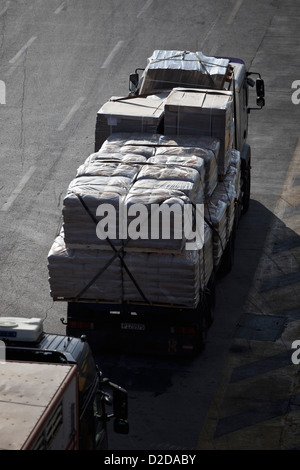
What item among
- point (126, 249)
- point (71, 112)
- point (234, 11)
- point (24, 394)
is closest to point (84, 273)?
point (126, 249)

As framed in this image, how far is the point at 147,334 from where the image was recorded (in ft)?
65.8

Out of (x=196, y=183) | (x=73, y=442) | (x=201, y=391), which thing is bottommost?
(x=201, y=391)

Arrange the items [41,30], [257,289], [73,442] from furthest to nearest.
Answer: [41,30] → [257,289] → [73,442]

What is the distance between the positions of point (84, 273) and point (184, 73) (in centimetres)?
741

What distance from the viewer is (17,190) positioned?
2817 cm

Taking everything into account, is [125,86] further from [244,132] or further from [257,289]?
[257,289]

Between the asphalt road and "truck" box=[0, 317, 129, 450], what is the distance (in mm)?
3315

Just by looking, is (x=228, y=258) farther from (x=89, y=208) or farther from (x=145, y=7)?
(x=145, y=7)

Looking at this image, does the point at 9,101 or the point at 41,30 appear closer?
the point at 9,101

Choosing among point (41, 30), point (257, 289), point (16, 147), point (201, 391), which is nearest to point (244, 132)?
point (257, 289)

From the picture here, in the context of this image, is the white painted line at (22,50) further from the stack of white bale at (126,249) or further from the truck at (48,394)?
the truck at (48,394)

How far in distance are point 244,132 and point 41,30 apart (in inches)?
600

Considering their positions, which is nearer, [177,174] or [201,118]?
[177,174]

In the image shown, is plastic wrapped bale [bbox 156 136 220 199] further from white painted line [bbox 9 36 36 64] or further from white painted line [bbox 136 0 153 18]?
white painted line [bbox 136 0 153 18]
